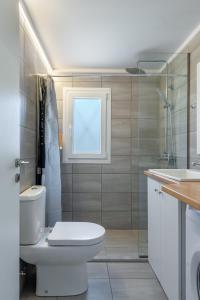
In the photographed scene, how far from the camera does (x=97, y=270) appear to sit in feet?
8.07

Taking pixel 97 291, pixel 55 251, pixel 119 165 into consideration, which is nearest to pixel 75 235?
pixel 55 251

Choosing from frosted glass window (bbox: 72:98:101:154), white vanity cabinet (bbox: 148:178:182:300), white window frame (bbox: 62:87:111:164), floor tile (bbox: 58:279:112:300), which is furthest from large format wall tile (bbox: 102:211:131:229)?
floor tile (bbox: 58:279:112:300)

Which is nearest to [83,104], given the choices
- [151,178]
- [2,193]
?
[151,178]

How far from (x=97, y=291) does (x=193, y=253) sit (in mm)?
1104

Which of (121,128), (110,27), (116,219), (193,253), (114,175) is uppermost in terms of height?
(110,27)

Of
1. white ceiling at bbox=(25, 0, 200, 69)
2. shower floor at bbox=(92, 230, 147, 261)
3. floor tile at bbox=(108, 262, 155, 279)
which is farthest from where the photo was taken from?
shower floor at bbox=(92, 230, 147, 261)

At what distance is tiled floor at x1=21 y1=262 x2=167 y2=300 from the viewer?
6.64 feet

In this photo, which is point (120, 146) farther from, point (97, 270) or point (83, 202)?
point (97, 270)

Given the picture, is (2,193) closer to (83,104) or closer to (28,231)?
(28,231)

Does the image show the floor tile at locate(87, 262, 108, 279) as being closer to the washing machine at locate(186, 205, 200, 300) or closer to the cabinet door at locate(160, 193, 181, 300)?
the cabinet door at locate(160, 193, 181, 300)

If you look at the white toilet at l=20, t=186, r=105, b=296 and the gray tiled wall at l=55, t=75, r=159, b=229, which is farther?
the gray tiled wall at l=55, t=75, r=159, b=229

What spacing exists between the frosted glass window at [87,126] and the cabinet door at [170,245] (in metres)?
1.76

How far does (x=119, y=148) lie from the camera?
142 inches

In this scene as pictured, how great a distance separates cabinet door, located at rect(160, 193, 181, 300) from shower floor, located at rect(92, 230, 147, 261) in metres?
0.71
